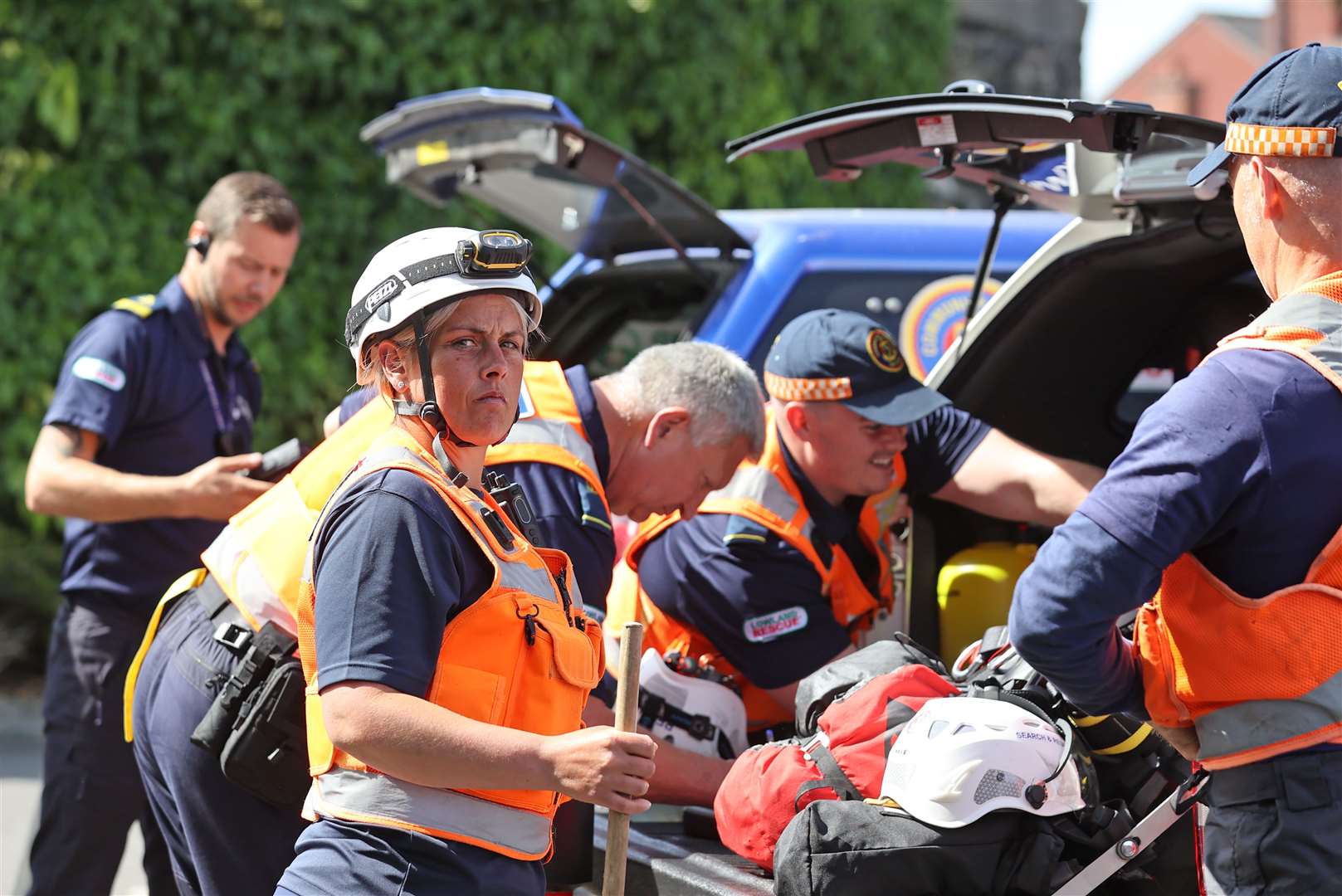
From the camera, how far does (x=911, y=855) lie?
98.3 inches

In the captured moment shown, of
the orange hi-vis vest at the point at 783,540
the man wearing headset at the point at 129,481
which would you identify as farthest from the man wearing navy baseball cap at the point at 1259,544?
the man wearing headset at the point at 129,481

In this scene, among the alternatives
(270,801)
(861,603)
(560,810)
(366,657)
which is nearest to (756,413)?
(861,603)

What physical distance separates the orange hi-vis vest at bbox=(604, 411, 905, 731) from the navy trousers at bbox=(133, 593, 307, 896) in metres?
0.96

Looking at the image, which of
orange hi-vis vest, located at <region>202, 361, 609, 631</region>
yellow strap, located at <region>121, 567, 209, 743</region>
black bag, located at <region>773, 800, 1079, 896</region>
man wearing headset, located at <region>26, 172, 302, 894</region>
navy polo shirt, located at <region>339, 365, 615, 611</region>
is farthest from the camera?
man wearing headset, located at <region>26, 172, 302, 894</region>

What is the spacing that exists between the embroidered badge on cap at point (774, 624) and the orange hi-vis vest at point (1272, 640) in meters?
1.50

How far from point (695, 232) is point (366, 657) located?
286 centimetres

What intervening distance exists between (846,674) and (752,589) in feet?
1.98

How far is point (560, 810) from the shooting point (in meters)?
2.93

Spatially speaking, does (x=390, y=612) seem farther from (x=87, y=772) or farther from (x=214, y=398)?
(x=214, y=398)

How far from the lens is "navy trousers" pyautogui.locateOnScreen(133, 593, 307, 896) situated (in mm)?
2963

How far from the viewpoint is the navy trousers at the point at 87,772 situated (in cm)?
407

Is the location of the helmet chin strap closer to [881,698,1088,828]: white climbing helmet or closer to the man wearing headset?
[881,698,1088,828]: white climbing helmet

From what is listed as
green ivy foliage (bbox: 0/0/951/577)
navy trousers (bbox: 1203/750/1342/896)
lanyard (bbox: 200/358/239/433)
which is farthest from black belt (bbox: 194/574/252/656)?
green ivy foliage (bbox: 0/0/951/577)

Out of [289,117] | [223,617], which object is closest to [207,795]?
[223,617]
